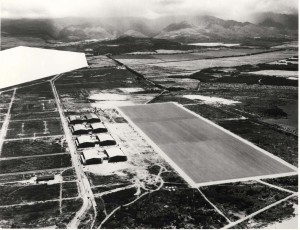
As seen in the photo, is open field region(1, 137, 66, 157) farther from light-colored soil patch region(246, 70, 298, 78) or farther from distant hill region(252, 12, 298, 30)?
distant hill region(252, 12, 298, 30)

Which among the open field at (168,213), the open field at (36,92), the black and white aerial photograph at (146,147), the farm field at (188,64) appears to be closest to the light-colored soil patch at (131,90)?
the black and white aerial photograph at (146,147)

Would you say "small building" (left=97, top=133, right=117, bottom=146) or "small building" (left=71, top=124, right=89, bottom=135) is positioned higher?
"small building" (left=71, top=124, right=89, bottom=135)

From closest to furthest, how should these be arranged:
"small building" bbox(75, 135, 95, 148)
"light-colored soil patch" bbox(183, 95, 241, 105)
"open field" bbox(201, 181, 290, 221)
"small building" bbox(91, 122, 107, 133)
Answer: "open field" bbox(201, 181, 290, 221) < "small building" bbox(75, 135, 95, 148) < "small building" bbox(91, 122, 107, 133) < "light-colored soil patch" bbox(183, 95, 241, 105)

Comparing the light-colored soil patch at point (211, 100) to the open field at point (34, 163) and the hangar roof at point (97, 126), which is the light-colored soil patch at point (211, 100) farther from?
the open field at point (34, 163)

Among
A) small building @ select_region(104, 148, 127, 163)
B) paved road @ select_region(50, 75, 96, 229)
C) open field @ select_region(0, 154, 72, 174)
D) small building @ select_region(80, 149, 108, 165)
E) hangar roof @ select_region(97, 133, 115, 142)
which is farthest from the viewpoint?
hangar roof @ select_region(97, 133, 115, 142)

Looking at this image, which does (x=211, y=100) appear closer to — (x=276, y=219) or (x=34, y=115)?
(x=34, y=115)

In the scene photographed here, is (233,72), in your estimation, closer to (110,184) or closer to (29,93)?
(29,93)

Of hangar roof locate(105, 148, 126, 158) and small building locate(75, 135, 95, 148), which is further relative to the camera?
small building locate(75, 135, 95, 148)

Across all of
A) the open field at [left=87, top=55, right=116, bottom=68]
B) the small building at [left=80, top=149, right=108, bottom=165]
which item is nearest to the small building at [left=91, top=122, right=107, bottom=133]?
the small building at [left=80, top=149, right=108, bottom=165]
